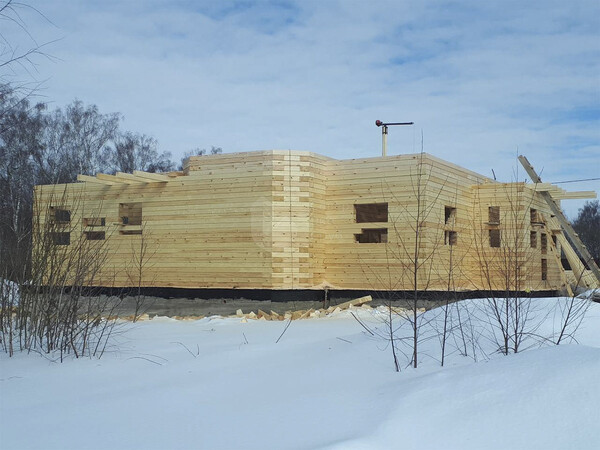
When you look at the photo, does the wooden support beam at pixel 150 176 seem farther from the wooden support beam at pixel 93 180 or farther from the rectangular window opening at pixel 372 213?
the rectangular window opening at pixel 372 213

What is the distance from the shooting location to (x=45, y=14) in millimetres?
4453

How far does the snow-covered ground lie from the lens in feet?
12.6

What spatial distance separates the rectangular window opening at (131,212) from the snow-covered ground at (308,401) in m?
10.2

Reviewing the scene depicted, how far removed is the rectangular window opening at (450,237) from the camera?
15.0m

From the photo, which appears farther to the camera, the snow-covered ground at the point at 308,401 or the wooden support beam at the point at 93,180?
the wooden support beam at the point at 93,180

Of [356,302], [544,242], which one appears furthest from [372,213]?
[544,242]

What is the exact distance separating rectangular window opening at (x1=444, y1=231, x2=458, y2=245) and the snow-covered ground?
26.5ft

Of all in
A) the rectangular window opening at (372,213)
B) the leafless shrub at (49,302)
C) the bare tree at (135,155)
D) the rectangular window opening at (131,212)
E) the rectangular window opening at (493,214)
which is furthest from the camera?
the bare tree at (135,155)

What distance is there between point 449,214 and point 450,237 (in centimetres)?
88

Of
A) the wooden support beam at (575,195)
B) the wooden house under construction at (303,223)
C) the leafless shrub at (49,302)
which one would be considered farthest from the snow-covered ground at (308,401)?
the wooden support beam at (575,195)

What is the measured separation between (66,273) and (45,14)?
3520 mm

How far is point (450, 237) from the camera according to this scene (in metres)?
15.0

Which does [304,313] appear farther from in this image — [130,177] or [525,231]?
[130,177]

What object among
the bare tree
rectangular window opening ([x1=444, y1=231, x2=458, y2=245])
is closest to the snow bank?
rectangular window opening ([x1=444, y1=231, x2=458, y2=245])
